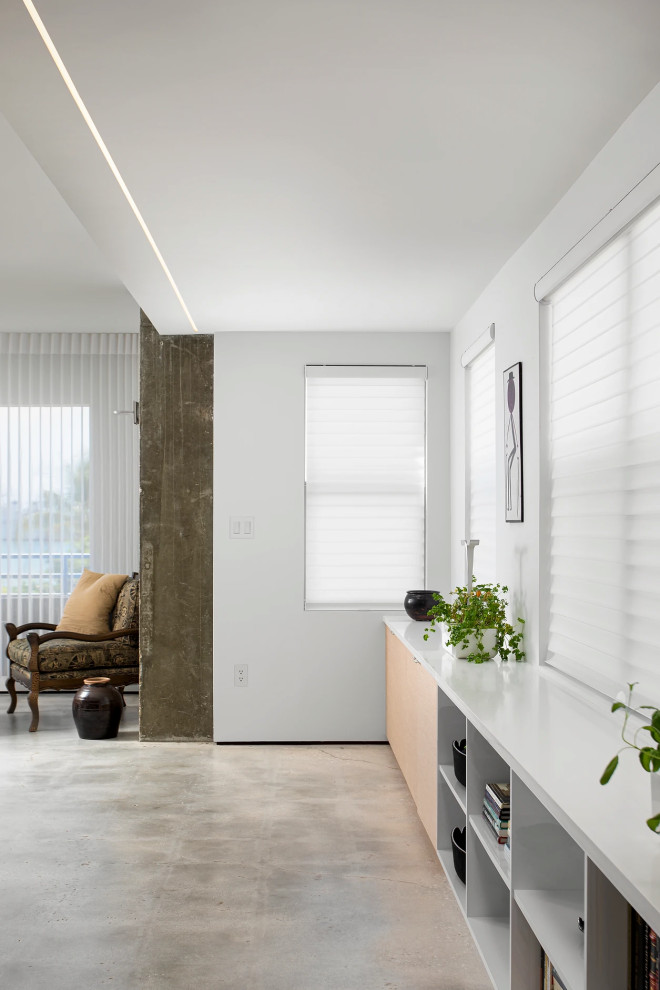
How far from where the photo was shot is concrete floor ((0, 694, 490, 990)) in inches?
101

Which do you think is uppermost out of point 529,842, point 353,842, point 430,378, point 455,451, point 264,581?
point 430,378

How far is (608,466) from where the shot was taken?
2.60 m

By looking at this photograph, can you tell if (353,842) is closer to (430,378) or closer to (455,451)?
(455,451)

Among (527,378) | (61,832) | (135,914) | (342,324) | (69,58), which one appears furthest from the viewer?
(342,324)

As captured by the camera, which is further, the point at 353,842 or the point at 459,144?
the point at 353,842

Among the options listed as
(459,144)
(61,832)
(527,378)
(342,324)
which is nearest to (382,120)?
(459,144)

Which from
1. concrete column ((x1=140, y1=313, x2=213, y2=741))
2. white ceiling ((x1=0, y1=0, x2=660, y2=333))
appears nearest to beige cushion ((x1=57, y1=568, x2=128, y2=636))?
concrete column ((x1=140, y1=313, x2=213, y2=741))

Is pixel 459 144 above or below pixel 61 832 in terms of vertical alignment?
above

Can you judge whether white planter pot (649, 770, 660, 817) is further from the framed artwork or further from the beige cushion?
the beige cushion

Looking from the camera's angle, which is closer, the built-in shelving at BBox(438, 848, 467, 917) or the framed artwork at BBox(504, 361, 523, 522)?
the built-in shelving at BBox(438, 848, 467, 917)

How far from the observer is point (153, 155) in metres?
2.61

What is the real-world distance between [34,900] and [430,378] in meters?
3.46

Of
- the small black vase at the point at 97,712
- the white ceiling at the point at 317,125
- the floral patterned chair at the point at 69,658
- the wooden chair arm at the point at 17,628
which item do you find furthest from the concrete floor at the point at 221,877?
the white ceiling at the point at 317,125

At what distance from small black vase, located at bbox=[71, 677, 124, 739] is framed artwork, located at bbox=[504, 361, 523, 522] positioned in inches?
113
